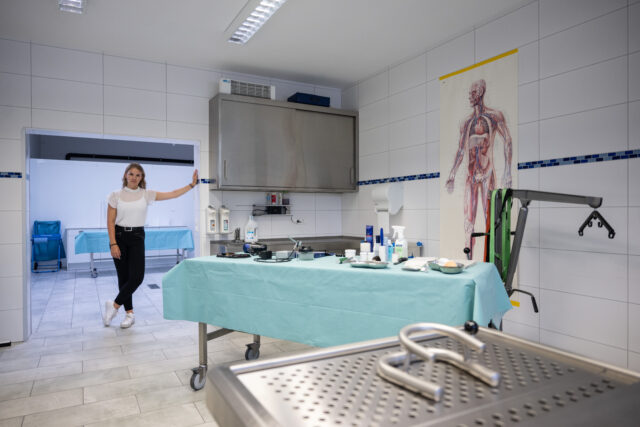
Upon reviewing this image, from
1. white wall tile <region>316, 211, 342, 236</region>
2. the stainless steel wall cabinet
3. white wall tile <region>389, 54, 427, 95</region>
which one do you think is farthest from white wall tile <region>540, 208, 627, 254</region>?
white wall tile <region>316, 211, 342, 236</region>

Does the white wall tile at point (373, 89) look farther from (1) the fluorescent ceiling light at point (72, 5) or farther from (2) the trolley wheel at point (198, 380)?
(2) the trolley wheel at point (198, 380)

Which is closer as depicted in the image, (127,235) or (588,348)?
(588,348)

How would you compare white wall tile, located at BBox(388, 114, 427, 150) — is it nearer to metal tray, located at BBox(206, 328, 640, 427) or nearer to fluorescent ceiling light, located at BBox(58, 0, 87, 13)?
fluorescent ceiling light, located at BBox(58, 0, 87, 13)

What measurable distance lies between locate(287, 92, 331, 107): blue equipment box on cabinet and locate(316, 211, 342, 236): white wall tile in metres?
1.38

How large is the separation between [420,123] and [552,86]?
137 centimetres

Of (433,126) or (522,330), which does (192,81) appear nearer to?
(433,126)

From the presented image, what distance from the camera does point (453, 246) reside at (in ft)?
12.7

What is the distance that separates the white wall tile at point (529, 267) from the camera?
10.6 ft

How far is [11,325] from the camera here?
382cm

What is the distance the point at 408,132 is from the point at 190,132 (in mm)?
2397

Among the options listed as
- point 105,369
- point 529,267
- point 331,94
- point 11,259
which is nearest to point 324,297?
point 529,267

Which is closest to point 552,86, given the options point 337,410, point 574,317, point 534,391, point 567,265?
point 567,265

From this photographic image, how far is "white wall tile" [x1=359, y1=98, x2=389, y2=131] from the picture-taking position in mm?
4758

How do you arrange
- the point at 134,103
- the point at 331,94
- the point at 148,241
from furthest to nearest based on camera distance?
the point at 148,241 < the point at 331,94 < the point at 134,103
